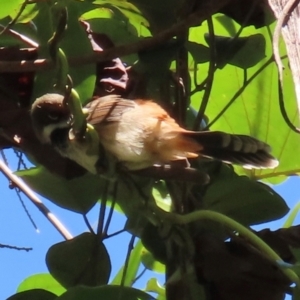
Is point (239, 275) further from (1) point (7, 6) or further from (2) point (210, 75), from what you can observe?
(1) point (7, 6)

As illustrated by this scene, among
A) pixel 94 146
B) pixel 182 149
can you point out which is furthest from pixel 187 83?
pixel 94 146

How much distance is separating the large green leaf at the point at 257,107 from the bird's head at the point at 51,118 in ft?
1.16

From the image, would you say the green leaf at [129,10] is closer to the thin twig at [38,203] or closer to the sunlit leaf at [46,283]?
the thin twig at [38,203]

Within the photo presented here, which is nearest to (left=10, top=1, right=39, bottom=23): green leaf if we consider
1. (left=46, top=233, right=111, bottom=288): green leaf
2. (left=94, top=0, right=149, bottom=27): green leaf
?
(left=94, top=0, right=149, bottom=27): green leaf

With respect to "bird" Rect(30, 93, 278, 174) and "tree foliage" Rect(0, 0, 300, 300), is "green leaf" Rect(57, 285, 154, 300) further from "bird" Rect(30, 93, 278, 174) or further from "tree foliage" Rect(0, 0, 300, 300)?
"bird" Rect(30, 93, 278, 174)

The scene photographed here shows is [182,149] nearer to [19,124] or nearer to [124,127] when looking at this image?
[124,127]

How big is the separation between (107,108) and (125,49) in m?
0.10

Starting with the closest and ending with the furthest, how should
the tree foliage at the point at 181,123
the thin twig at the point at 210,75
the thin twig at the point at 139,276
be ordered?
the tree foliage at the point at 181,123, the thin twig at the point at 210,75, the thin twig at the point at 139,276

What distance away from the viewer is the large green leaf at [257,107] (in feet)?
3.78

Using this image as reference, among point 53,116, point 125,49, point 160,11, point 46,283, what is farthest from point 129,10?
point 46,283

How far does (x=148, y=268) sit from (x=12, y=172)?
0.26 meters

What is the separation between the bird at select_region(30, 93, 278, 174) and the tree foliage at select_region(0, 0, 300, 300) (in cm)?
3

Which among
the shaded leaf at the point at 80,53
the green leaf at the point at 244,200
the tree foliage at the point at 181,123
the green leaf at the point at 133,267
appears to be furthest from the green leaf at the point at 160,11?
the green leaf at the point at 133,267

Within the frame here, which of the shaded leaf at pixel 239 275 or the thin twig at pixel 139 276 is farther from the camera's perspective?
the thin twig at pixel 139 276
